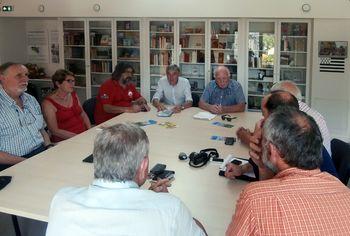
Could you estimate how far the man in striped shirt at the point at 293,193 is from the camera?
49.9 inches

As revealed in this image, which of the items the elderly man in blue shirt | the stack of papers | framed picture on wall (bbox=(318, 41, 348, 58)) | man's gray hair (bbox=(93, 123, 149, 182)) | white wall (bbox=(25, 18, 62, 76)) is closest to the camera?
A: man's gray hair (bbox=(93, 123, 149, 182))

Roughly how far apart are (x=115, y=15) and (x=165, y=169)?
14.3 ft

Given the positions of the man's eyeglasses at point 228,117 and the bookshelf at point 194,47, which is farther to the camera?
the bookshelf at point 194,47

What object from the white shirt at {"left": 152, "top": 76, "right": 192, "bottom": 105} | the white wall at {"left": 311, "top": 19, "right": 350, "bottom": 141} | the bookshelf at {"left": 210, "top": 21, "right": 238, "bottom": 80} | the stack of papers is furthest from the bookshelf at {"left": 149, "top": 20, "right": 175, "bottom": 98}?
the stack of papers

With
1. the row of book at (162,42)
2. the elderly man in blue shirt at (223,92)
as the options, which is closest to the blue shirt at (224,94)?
the elderly man in blue shirt at (223,92)

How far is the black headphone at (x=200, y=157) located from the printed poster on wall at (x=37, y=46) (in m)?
5.43

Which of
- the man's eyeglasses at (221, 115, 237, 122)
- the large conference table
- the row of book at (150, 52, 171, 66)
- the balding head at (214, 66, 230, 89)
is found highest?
the row of book at (150, 52, 171, 66)

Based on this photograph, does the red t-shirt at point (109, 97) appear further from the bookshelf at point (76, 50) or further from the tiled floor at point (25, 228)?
the bookshelf at point (76, 50)

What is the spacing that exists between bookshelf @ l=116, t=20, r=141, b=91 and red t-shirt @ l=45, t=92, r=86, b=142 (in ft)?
9.13

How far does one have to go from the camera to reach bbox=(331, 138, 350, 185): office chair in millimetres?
2455

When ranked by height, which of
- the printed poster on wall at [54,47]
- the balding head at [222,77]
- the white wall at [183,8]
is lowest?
the balding head at [222,77]

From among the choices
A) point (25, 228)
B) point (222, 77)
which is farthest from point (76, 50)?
point (25, 228)

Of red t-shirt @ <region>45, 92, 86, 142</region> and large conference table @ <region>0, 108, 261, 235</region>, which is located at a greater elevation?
red t-shirt @ <region>45, 92, 86, 142</region>

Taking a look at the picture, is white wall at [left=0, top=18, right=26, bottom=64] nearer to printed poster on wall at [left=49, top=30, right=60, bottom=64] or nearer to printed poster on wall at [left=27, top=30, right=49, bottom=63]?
printed poster on wall at [left=27, top=30, right=49, bottom=63]
